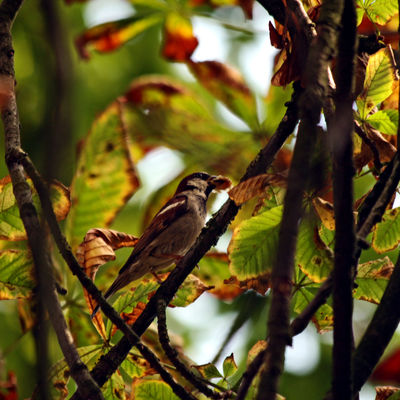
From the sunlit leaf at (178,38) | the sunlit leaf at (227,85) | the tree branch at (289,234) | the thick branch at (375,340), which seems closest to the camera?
the tree branch at (289,234)

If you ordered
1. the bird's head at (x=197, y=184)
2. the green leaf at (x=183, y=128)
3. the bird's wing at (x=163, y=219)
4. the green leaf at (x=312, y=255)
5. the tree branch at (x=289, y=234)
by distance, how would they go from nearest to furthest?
the tree branch at (x=289, y=234) < the green leaf at (x=183, y=128) < the green leaf at (x=312, y=255) < the bird's wing at (x=163, y=219) < the bird's head at (x=197, y=184)

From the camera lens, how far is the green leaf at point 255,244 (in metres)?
2.52

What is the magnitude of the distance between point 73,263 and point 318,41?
123 centimetres

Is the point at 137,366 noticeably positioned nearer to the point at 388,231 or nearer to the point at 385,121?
the point at 388,231

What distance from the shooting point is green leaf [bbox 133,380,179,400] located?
2756 mm

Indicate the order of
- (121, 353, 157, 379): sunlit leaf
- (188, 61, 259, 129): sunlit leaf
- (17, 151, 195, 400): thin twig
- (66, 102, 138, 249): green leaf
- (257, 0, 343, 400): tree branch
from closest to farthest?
(257, 0, 343, 400): tree branch
(17, 151, 195, 400): thin twig
(121, 353, 157, 379): sunlit leaf
(66, 102, 138, 249): green leaf
(188, 61, 259, 129): sunlit leaf

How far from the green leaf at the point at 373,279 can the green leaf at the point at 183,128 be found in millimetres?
687

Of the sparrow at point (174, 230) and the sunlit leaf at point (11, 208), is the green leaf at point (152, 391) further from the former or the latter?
the sparrow at point (174, 230)

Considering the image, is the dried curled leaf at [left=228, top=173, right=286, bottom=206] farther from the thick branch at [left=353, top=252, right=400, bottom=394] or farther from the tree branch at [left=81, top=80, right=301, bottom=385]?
the thick branch at [left=353, top=252, right=400, bottom=394]

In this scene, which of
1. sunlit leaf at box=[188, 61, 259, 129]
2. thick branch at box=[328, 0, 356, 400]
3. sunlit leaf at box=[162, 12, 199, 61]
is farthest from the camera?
sunlit leaf at box=[162, 12, 199, 61]

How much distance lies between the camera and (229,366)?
2.69 metres

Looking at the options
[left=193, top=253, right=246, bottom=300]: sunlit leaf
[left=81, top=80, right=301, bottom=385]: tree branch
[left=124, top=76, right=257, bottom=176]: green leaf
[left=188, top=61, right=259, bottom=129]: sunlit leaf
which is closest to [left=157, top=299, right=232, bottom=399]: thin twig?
[left=81, top=80, right=301, bottom=385]: tree branch

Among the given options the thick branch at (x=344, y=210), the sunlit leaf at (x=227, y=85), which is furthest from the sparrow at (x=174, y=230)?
the thick branch at (x=344, y=210)

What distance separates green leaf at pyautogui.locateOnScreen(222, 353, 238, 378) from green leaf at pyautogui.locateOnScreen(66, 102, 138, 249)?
3.06 feet
